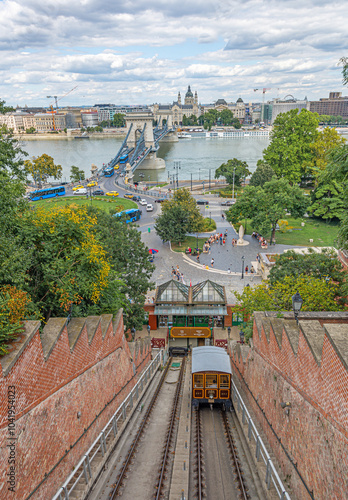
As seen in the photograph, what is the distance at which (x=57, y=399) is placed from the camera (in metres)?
7.40

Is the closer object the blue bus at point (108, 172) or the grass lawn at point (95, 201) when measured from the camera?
the grass lawn at point (95, 201)

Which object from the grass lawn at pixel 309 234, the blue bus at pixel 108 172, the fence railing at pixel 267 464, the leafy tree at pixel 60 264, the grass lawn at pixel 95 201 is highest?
the leafy tree at pixel 60 264

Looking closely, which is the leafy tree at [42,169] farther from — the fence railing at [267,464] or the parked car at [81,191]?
the fence railing at [267,464]

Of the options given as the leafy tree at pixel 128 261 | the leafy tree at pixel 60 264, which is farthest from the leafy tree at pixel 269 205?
the leafy tree at pixel 60 264

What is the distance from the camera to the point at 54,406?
23.8 ft

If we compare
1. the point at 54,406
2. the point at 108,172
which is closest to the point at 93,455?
the point at 54,406

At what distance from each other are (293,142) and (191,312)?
3783 cm

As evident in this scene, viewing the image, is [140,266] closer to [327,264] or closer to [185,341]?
[185,341]

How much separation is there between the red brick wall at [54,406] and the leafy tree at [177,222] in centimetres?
2507

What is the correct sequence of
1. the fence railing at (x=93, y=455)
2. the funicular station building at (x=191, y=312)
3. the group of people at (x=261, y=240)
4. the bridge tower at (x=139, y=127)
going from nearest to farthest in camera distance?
1. the fence railing at (x=93, y=455)
2. the funicular station building at (x=191, y=312)
3. the group of people at (x=261, y=240)
4. the bridge tower at (x=139, y=127)

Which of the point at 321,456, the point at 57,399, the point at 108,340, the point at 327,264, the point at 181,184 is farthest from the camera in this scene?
the point at 181,184

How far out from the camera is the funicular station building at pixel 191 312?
22.8 metres

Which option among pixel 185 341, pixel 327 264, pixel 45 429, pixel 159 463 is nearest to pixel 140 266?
pixel 185 341

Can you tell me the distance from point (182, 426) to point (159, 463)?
2016 millimetres
